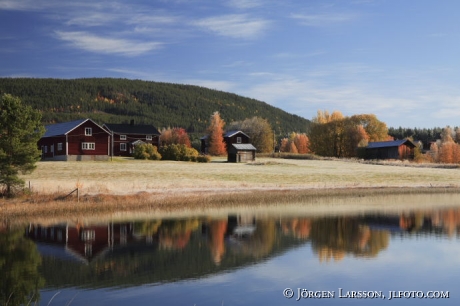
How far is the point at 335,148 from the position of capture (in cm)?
11806

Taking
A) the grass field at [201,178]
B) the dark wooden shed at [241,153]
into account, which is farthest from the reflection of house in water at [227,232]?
the dark wooden shed at [241,153]

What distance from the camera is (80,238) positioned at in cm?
2847

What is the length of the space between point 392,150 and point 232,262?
286ft

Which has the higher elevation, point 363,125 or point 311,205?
point 363,125

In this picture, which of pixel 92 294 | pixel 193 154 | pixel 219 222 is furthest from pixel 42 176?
pixel 92 294

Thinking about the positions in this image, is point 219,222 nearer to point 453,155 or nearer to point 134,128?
point 134,128

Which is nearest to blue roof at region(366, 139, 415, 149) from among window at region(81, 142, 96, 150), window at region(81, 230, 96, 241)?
window at region(81, 142, 96, 150)

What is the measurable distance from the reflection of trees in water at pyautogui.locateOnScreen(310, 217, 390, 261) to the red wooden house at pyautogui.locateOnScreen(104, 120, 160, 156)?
68168 millimetres

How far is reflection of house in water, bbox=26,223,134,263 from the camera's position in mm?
25156

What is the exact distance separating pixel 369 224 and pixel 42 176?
33.0m

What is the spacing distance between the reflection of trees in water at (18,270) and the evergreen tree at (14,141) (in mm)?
8485

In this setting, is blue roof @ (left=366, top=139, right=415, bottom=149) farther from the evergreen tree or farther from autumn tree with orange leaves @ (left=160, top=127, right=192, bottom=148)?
the evergreen tree

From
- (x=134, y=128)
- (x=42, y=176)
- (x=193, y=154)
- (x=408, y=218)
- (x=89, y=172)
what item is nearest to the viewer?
(x=408, y=218)

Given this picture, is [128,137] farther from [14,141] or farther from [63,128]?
[14,141]
